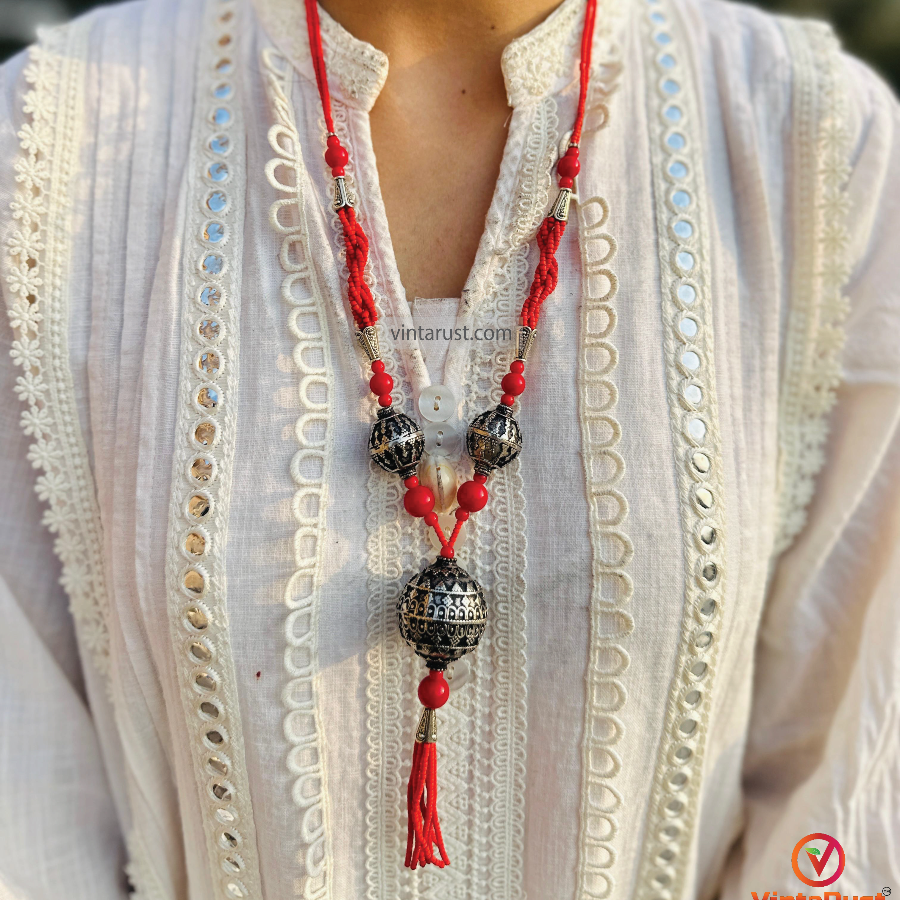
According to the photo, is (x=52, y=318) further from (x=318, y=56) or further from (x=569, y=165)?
(x=569, y=165)

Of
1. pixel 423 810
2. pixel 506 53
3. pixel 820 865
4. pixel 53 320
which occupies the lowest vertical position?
pixel 820 865

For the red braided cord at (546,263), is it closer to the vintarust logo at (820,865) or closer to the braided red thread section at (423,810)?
the braided red thread section at (423,810)

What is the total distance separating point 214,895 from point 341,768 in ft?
0.65

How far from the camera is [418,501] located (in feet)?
2.28

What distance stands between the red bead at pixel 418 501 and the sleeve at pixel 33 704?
0.36 meters

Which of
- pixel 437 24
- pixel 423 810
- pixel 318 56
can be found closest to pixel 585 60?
pixel 437 24

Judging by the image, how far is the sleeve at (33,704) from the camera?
75 centimetres

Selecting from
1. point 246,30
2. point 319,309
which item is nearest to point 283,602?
point 319,309

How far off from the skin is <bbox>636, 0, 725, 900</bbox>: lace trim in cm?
16

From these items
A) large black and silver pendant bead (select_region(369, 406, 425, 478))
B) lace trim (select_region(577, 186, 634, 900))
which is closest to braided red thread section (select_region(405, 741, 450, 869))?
lace trim (select_region(577, 186, 634, 900))

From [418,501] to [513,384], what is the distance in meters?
0.13

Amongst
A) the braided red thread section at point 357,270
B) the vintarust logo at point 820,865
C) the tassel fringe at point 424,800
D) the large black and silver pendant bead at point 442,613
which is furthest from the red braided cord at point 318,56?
the vintarust logo at point 820,865

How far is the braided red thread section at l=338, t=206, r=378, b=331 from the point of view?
0.73m

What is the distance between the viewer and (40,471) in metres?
0.79
